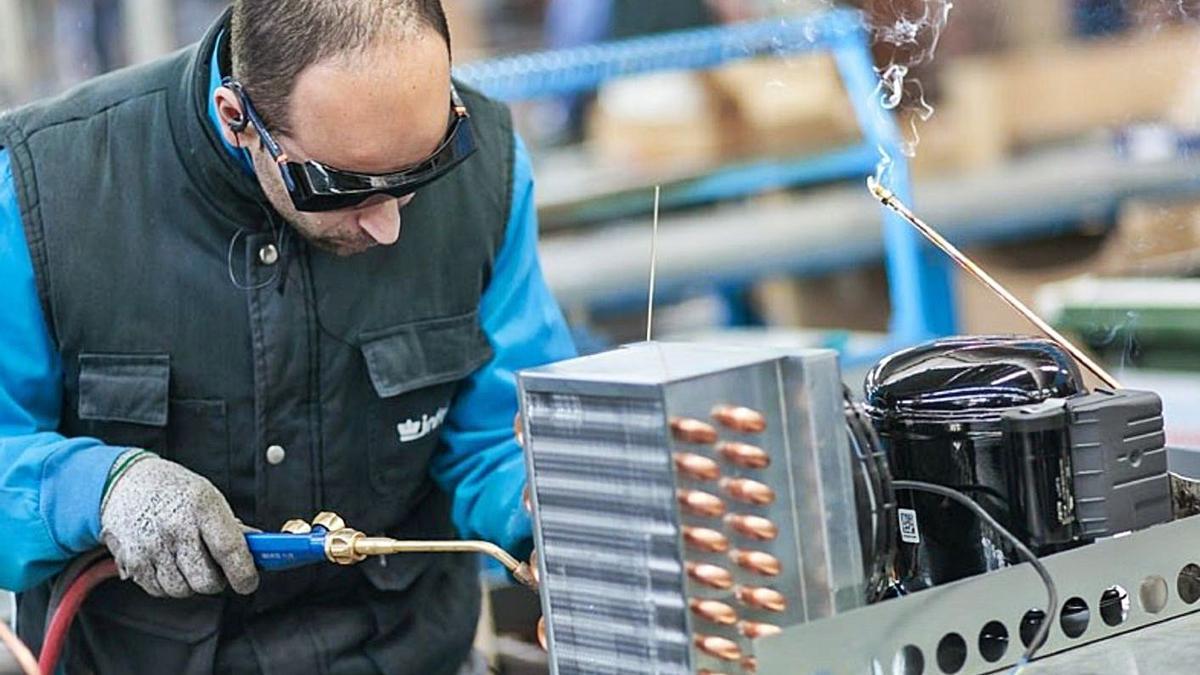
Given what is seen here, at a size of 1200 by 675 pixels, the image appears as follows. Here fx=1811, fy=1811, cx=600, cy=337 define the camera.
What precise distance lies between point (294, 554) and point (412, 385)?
0.30 m

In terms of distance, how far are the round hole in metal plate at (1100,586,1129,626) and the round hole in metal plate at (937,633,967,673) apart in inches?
6.0

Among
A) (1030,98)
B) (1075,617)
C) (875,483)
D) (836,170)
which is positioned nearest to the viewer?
(875,483)

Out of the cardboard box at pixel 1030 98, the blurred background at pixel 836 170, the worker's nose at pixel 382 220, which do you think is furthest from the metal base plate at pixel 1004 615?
the cardboard box at pixel 1030 98

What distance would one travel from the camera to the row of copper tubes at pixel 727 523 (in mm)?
1160

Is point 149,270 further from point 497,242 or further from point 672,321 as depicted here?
point 672,321

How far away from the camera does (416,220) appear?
6.02 ft

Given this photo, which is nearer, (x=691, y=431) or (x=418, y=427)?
(x=691, y=431)

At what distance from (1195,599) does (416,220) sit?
2.74ft

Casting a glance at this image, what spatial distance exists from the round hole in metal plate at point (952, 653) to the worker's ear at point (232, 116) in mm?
763

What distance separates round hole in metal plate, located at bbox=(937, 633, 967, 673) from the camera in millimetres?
1292

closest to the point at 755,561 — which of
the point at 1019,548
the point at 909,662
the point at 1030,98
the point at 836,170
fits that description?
the point at 909,662

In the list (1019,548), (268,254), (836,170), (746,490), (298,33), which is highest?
(298,33)

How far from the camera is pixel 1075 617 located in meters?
1.37

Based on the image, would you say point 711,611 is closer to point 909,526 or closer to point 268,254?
point 909,526
